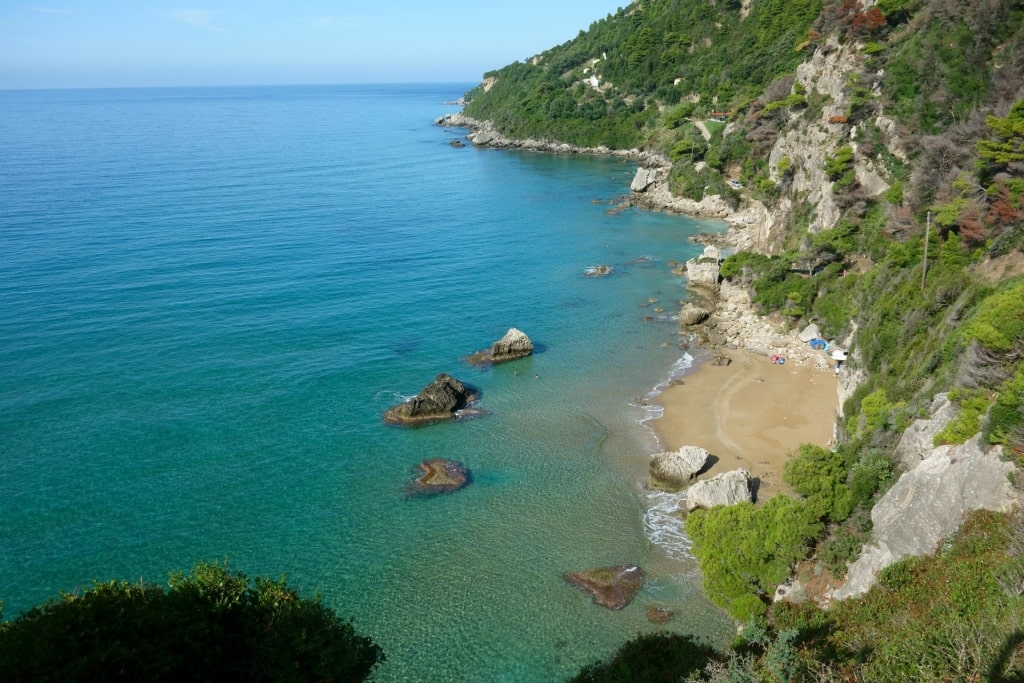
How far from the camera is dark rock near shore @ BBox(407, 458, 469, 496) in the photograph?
31.8m

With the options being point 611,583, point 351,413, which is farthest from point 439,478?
point 611,583

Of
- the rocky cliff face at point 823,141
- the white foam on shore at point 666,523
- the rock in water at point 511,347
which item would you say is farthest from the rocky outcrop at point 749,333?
the white foam on shore at point 666,523

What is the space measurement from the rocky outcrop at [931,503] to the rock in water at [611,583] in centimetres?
767

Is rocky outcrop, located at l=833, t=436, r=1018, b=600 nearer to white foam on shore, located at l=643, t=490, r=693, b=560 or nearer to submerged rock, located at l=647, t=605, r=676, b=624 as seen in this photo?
submerged rock, located at l=647, t=605, r=676, b=624

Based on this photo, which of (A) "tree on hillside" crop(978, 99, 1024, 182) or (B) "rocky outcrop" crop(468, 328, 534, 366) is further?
(B) "rocky outcrop" crop(468, 328, 534, 366)

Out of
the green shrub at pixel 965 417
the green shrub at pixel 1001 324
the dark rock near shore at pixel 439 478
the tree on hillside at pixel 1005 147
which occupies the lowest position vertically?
the dark rock near shore at pixel 439 478

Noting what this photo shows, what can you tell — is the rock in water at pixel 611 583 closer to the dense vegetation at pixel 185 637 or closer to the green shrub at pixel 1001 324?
the dense vegetation at pixel 185 637

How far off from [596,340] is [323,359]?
19190mm

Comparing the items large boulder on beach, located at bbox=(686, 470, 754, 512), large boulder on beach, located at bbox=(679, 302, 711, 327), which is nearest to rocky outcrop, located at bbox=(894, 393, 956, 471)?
large boulder on beach, located at bbox=(686, 470, 754, 512)

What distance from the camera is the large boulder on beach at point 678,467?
103ft

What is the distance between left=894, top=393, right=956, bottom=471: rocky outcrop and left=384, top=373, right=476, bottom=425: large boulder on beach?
22.8 meters

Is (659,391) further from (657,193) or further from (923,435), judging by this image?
(657,193)

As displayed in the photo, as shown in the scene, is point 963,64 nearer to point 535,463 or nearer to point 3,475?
point 535,463

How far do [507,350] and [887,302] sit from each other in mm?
22802
